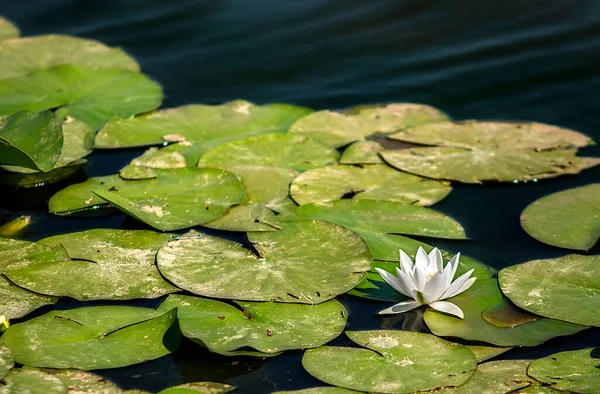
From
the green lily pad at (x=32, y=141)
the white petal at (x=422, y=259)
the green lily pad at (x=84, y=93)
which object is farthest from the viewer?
the green lily pad at (x=84, y=93)

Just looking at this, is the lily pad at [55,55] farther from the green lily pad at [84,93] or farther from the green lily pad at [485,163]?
the green lily pad at [485,163]

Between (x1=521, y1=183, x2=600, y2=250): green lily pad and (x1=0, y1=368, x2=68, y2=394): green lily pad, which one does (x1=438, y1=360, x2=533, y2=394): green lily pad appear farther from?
(x1=0, y1=368, x2=68, y2=394): green lily pad

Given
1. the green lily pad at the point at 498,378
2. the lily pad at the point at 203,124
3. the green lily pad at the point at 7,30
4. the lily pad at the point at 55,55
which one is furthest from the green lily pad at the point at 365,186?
the green lily pad at the point at 7,30

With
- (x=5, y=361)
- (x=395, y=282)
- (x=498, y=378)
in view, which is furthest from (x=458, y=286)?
(x=5, y=361)

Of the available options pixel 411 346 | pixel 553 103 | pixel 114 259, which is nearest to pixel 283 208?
pixel 114 259

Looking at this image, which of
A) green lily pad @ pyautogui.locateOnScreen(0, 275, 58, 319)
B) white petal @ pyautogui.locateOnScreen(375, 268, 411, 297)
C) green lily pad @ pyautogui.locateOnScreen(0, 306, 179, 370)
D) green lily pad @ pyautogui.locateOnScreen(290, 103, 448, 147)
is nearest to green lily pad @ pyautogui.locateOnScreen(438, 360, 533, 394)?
white petal @ pyautogui.locateOnScreen(375, 268, 411, 297)

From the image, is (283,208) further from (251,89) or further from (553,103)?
(553,103)
